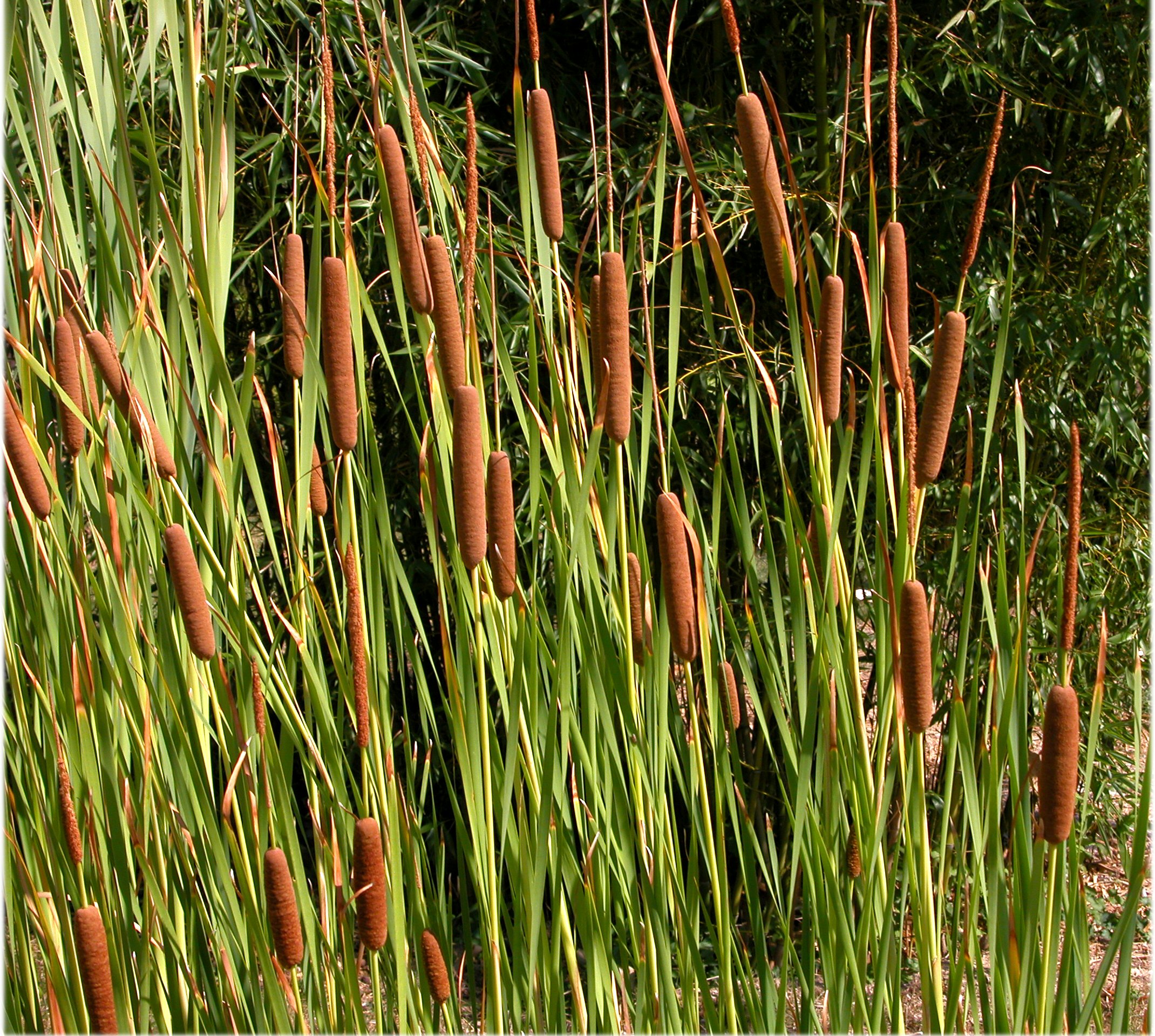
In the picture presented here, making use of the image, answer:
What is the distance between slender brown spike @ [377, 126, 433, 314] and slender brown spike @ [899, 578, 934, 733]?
32cm

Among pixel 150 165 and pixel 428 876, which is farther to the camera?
pixel 428 876

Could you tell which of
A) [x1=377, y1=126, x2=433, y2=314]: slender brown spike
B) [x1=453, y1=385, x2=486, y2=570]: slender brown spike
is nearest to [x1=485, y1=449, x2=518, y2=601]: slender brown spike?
[x1=453, y1=385, x2=486, y2=570]: slender brown spike

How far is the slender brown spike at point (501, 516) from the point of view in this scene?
0.60 meters

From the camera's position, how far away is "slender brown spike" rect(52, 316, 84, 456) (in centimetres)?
63

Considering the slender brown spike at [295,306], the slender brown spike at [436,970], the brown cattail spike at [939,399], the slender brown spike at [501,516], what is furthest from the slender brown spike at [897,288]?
the slender brown spike at [436,970]

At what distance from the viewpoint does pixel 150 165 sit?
2.13ft

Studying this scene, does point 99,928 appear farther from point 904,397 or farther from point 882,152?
point 882,152

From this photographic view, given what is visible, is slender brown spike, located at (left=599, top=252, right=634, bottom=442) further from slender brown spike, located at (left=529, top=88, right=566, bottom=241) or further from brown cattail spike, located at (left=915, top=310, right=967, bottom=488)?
brown cattail spike, located at (left=915, top=310, right=967, bottom=488)

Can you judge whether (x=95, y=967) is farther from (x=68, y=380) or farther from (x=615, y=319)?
(x=615, y=319)

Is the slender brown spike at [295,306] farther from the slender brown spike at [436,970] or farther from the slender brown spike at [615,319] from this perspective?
the slender brown spike at [436,970]

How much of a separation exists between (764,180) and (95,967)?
0.57 meters

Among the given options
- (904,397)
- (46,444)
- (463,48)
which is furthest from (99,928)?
(463,48)

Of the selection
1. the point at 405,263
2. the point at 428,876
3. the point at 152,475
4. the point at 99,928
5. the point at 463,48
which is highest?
the point at 463,48

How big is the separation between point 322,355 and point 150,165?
160 millimetres
